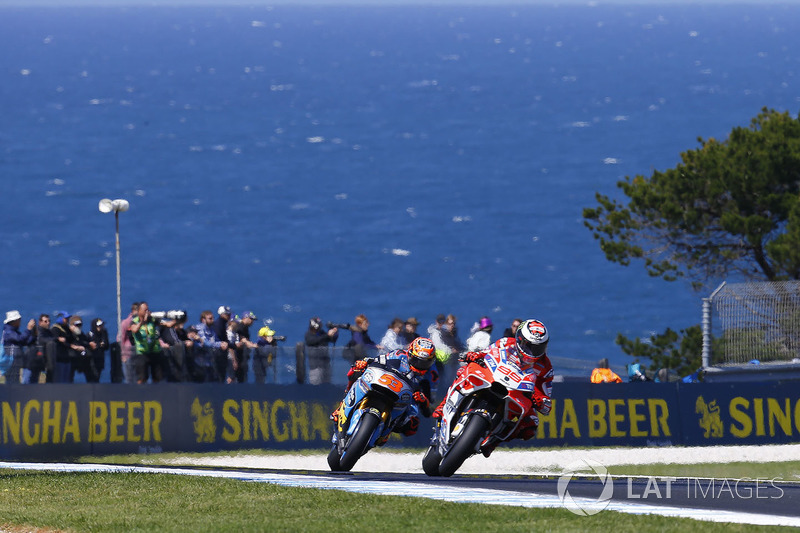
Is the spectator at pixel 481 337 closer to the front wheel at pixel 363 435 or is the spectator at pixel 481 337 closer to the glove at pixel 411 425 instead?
the glove at pixel 411 425

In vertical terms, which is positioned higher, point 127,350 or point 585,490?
point 127,350

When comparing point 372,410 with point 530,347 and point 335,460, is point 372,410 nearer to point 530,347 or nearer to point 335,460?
point 335,460

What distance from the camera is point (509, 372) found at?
55.0 feet

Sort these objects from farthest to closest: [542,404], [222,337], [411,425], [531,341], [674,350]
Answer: [674,350], [222,337], [411,425], [542,404], [531,341]

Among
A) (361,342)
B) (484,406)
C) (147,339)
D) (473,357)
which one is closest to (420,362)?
(473,357)

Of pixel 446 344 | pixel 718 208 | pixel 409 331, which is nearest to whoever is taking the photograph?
pixel 446 344

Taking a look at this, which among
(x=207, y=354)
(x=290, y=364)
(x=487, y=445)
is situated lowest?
(x=487, y=445)

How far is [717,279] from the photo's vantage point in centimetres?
3844

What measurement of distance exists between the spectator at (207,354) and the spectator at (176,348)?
15 cm

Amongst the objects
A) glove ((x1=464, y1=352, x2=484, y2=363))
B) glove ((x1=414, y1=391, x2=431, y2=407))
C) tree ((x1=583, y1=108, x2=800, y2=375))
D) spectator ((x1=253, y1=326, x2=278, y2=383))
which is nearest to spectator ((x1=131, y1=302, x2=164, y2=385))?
spectator ((x1=253, y1=326, x2=278, y2=383))

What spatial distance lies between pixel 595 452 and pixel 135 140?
133m

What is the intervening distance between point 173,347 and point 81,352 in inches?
58.8

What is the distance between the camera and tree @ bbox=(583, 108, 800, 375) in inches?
1463

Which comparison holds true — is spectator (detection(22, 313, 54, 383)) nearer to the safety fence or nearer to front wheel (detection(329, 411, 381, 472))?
the safety fence
